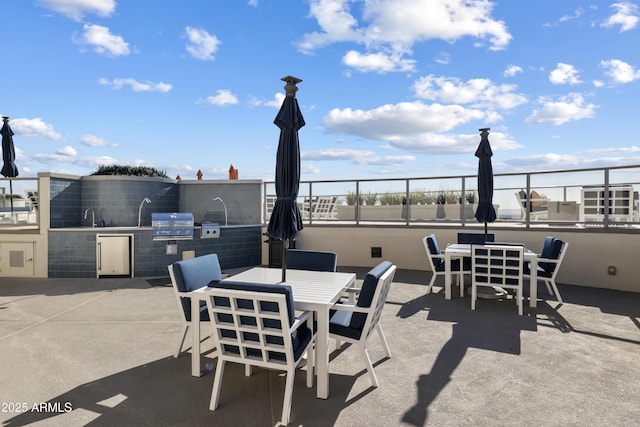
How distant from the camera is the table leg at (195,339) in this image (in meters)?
2.92

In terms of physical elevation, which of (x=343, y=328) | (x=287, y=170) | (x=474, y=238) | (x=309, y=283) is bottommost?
(x=343, y=328)

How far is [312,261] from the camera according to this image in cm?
418

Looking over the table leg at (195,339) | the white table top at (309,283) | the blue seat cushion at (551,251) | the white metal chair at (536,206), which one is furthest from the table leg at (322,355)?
the white metal chair at (536,206)

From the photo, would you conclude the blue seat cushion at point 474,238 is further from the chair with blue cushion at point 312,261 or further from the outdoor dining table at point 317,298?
the outdoor dining table at point 317,298

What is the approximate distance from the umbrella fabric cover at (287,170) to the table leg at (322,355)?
106cm

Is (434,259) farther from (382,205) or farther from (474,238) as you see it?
(382,205)

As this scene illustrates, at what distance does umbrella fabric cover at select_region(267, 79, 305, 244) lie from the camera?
3467 millimetres

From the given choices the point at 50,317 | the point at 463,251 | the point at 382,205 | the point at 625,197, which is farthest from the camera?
the point at 382,205

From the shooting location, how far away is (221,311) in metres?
2.35

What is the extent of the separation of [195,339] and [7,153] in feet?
29.5

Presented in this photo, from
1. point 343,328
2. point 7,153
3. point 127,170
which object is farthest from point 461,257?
point 127,170

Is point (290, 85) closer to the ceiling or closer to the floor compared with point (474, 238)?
closer to the ceiling

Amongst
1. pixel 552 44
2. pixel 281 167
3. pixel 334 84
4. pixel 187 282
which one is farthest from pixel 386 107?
pixel 187 282

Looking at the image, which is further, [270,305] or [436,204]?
[436,204]
